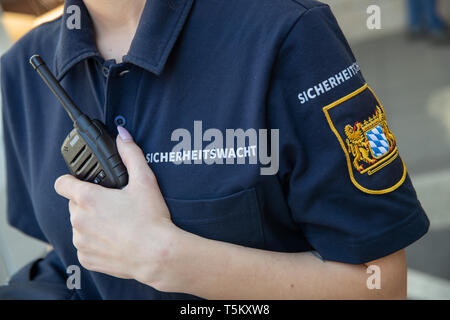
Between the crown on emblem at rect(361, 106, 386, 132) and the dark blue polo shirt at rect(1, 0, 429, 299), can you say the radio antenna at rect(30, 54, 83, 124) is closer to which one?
the dark blue polo shirt at rect(1, 0, 429, 299)

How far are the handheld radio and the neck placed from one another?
5.8 inches

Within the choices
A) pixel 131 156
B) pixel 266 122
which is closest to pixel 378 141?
pixel 266 122

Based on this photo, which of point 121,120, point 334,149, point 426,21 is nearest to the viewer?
point 334,149

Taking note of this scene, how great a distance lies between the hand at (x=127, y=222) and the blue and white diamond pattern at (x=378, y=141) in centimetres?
36

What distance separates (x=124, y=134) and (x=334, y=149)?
366mm

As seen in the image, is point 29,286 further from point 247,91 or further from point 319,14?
point 319,14

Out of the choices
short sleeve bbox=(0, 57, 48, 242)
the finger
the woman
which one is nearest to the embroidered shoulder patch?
the finger

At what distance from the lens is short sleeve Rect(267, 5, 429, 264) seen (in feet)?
2.64

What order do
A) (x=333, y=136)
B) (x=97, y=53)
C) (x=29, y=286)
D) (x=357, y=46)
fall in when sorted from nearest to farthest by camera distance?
1. (x=333, y=136)
2. (x=97, y=53)
3. (x=29, y=286)
4. (x=357, y=46)

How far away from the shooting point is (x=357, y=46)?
19.9ft

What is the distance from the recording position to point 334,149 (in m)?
0.81

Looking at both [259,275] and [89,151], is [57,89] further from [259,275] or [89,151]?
[259,275]

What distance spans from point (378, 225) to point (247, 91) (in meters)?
0.31
